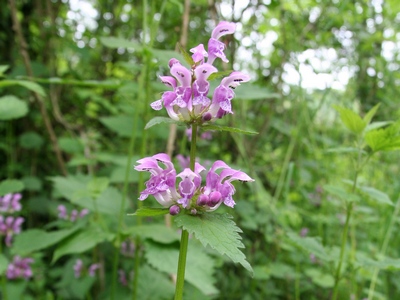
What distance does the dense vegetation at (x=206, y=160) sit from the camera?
62.4 inches

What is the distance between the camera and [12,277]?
2.18m

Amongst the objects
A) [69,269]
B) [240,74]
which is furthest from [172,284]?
[240,74]

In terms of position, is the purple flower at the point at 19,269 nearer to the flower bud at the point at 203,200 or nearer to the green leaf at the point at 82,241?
the green leaf at the point at 82,241

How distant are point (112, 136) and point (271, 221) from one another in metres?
1.84

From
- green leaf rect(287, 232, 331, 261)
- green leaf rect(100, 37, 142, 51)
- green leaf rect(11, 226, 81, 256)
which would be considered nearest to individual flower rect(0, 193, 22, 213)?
green leaf rect(11, 226, 81, 256)

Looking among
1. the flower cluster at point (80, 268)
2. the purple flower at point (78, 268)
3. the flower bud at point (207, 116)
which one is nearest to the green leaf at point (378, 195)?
the flower bud at point (207, 116)

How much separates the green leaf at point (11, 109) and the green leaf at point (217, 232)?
103 cm

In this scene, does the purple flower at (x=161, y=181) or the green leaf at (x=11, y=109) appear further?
the green leaf at (x=11, y=109)

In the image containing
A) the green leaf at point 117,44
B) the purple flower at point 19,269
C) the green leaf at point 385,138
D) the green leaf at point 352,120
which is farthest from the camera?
the purple flower at point 19,269

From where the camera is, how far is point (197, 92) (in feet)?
2.84

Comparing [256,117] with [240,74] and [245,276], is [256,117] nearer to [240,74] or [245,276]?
[245,276]

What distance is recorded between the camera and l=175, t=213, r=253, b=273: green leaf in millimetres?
739

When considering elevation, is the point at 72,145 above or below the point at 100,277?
above

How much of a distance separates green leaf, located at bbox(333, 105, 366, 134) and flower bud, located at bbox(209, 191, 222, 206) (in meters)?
0.62
